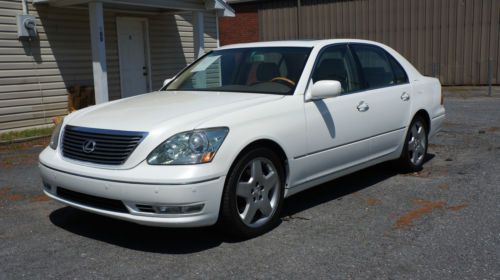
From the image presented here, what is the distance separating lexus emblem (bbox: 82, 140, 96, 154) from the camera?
164 inches

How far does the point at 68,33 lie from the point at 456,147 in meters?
8.10

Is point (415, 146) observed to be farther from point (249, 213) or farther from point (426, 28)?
point (426, 28)

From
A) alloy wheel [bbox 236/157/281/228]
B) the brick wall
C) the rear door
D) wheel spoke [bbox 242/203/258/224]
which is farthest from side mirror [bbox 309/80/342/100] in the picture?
the brick wall

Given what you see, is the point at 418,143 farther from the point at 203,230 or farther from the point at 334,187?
the point at 203,230

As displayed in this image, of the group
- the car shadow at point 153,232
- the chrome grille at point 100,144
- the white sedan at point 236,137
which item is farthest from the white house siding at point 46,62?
the chrome grille at point 100,144

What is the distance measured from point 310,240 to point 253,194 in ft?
1.87

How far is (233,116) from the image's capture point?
4.23m

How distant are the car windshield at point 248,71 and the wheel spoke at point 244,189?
1007mm

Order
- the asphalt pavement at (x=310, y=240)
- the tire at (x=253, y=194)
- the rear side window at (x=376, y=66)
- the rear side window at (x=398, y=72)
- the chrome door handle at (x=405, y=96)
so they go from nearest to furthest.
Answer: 1. the asphalt pavement at (x=310, y=240)
2. the tire at (x=253, y=194)
3. the rear side window at (x=376, y=66)
4. the chrome door handle at (x=405, y=96)
5. the rear side window at (x=398, y=72)

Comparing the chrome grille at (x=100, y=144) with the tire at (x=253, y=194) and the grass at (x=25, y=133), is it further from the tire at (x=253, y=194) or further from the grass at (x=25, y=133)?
the grass at (x=25, y=133)

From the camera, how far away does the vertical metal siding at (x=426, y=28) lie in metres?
18.6

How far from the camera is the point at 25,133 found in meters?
10.5

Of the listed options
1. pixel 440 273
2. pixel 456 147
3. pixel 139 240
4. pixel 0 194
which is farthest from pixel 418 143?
pixel 0 194

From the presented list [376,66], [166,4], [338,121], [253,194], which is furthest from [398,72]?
[166,4]
